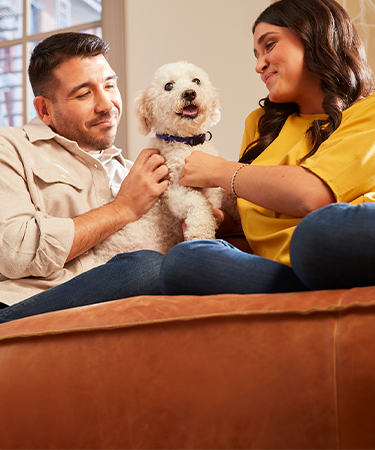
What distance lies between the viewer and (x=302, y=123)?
130 cm

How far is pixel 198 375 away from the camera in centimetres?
64

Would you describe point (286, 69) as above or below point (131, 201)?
above

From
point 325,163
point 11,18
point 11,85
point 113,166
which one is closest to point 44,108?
point 113,166

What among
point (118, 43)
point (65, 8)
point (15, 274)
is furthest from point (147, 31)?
point (15, 274)

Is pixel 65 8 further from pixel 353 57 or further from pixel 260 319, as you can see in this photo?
pixel 260 319

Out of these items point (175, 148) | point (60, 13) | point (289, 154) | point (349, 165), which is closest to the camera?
point (349, 165)

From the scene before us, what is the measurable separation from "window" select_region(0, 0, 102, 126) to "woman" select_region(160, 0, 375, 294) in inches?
75.2

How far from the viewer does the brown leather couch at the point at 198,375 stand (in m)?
0.59

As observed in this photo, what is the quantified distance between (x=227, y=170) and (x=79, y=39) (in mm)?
801

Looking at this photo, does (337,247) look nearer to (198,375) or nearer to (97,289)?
(198,375)

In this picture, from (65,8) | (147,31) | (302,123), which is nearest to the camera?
(302,123)

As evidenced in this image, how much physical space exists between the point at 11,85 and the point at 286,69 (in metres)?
2.40

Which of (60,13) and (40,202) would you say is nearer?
(40,202)

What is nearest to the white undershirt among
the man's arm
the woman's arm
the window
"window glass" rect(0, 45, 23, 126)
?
the man's arm
